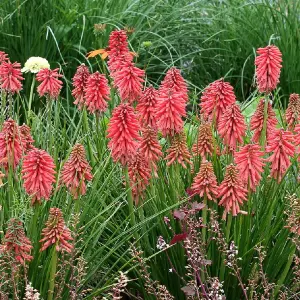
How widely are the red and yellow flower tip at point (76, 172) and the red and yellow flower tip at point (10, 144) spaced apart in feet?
0.72

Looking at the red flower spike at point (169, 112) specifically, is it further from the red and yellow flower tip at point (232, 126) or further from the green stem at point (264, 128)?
the green stem at point (264, 128)

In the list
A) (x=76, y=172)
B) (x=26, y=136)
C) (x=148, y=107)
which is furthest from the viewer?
(x=26, y=136)

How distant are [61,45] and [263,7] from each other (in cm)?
200

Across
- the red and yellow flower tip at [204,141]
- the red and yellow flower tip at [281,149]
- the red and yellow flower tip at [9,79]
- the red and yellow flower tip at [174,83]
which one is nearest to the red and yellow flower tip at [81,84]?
the red and yellow flower tip at [9,79]

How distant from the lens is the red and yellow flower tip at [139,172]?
325 centimetres

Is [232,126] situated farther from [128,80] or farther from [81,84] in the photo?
[81,84]

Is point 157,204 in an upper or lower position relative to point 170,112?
lower

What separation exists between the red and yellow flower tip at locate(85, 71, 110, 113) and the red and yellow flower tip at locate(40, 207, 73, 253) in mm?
932

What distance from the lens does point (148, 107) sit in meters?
3.40

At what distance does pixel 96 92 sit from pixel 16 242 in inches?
42.0

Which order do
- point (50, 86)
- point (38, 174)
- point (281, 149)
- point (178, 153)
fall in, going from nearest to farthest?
point (38, 174) → point (281, 149) → point (178, 153) → point (50, 86)

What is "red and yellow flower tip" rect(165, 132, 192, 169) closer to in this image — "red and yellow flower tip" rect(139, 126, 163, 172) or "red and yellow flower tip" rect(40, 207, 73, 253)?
"red and yellow flower tip" rect(139, 126, 163, 172)

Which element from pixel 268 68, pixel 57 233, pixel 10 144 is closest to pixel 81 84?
pixel 10 144

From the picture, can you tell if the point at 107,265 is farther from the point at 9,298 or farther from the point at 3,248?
the point at 3,248
